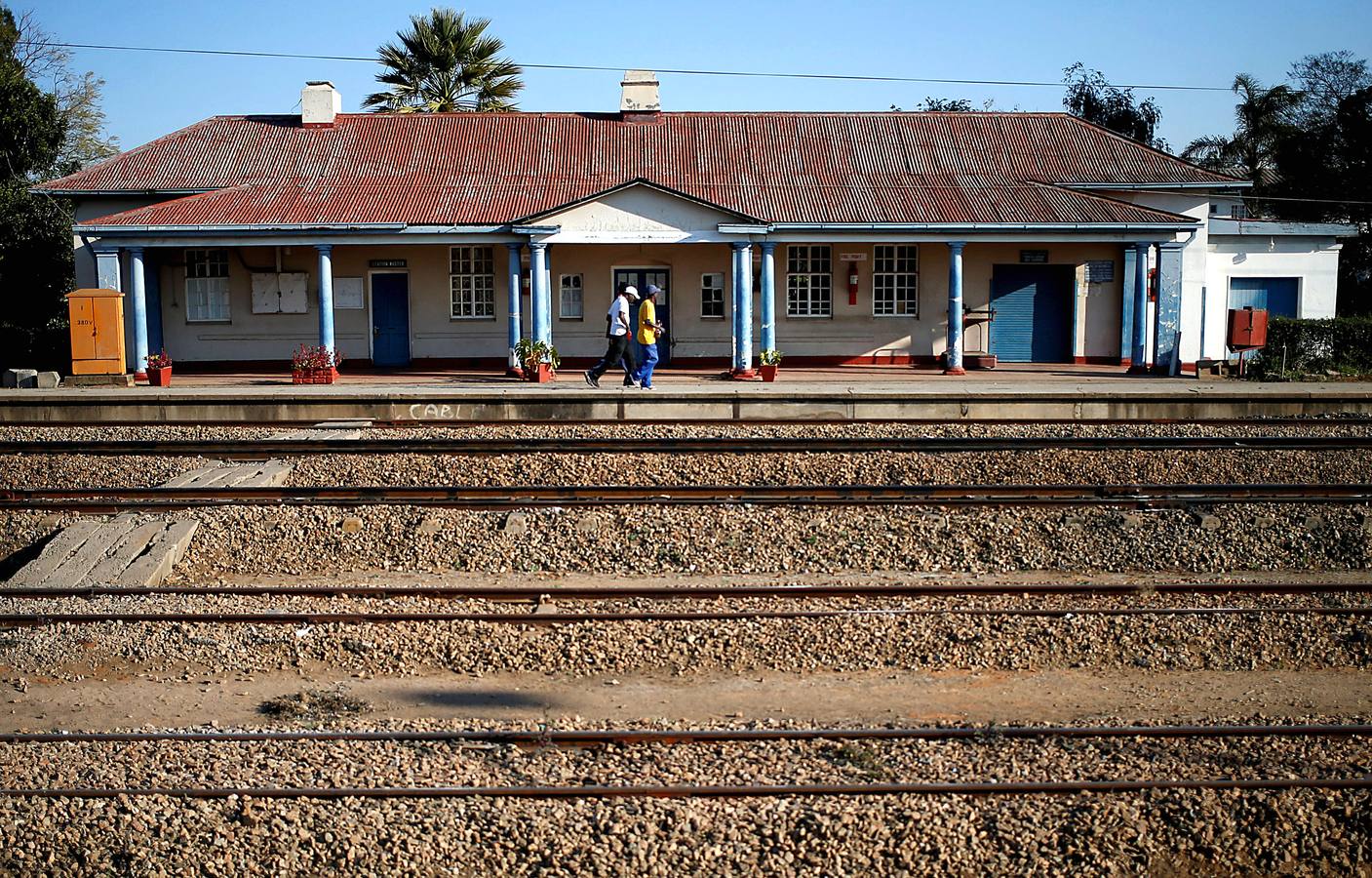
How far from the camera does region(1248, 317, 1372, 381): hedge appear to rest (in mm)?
23719

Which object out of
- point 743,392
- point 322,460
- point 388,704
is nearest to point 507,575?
point 388,704

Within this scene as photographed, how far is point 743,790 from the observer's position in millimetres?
5996

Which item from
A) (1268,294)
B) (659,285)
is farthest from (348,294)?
(1268,294)

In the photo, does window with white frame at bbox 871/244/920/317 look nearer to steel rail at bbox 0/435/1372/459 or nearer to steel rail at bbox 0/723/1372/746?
steel rail at bbox 0/435/1372/459

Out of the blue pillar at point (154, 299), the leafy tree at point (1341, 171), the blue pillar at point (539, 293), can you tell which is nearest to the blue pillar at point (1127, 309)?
the blue pillar at point (539, 293)

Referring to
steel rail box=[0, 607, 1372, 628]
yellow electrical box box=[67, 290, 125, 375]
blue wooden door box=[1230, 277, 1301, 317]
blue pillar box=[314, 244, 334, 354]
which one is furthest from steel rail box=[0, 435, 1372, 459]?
blue wooden door box=[1230, 277, 1301, 317]

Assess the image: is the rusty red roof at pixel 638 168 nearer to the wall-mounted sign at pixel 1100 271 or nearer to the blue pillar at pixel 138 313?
the blue pillar at pixel 138 313

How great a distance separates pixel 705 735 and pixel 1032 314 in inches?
836

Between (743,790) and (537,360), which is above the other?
(537,360)

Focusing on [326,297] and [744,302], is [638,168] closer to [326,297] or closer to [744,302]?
[744,302]

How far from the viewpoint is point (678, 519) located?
11484 millimetres

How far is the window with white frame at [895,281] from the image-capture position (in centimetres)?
2589

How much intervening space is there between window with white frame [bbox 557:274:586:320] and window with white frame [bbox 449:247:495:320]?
4.53ft

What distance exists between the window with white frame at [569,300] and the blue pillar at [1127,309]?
35.7ft
